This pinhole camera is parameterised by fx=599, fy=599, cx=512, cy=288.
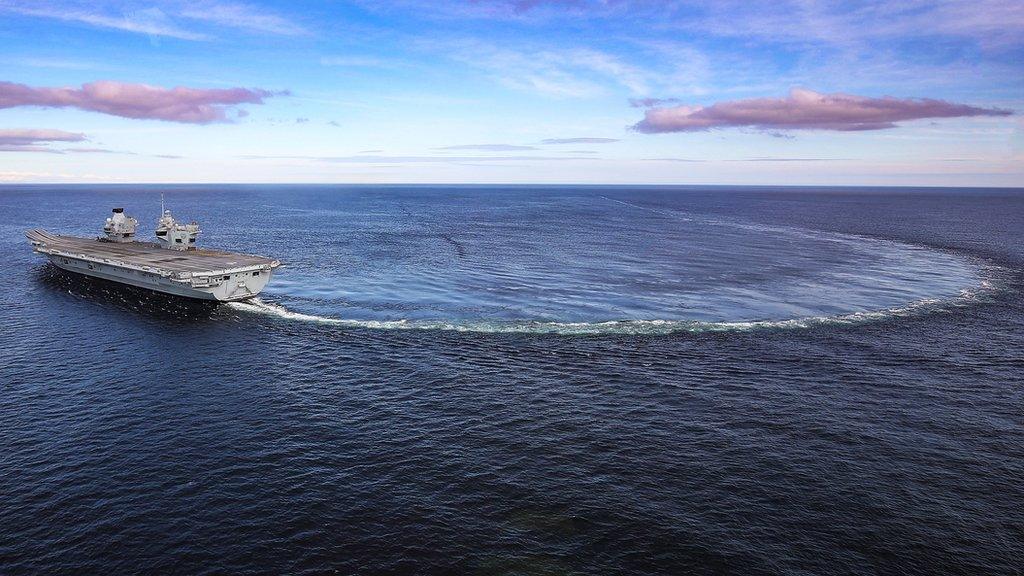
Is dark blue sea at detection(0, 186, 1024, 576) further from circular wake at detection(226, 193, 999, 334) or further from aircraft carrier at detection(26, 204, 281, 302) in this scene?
aircraft carrier at detection(26, 204, 281, 302)

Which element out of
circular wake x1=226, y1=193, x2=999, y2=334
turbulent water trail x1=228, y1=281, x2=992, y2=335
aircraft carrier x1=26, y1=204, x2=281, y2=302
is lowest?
turbulent water trail x1=228, y1=281, x2=992, y2=335

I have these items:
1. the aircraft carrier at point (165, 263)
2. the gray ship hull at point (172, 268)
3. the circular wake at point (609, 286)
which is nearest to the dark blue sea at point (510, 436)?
the circular wake at point (609, 286)

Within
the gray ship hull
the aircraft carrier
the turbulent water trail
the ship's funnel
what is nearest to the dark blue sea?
the turbulent water trail

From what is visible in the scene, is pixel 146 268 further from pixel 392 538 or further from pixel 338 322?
pixel 392 538

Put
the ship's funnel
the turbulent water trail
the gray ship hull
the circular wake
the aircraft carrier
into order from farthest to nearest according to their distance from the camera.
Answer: the ship's funnel
the aircraft carrier
the gray ship hull
the circular wake
the turbulent water trail

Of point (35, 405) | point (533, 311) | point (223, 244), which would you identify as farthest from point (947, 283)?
point (223, 244)

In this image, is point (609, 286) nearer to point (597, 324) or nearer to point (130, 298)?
point (597, 324)
